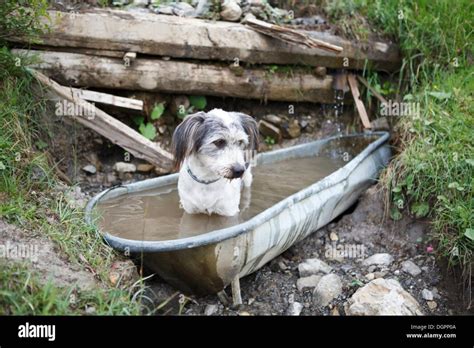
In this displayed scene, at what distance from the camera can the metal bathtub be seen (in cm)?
364

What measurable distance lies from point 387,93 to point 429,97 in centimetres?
105

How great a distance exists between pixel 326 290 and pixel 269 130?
2.97 meters

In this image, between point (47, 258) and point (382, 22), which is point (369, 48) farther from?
point (47, 258)

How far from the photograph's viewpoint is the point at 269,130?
266 inches

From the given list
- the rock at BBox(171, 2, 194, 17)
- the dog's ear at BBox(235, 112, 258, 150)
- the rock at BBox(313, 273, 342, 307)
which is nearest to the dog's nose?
the dog's ear at BBox(235, 112, 258, 150)

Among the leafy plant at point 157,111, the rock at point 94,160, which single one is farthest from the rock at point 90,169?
the leafy plant at point 157,111

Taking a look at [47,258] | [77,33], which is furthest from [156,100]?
[47,258]

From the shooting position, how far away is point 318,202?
4.77 meters

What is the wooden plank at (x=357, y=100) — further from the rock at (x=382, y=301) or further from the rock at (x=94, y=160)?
the rock at (x=94, y=160)

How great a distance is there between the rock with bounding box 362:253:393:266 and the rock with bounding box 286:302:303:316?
946 mm

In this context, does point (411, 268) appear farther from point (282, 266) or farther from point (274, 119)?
point (274, 119)

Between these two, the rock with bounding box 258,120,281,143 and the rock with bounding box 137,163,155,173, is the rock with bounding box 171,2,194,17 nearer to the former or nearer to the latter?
the rock with bounding box 258,120,281,143

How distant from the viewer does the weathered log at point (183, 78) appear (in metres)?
5.62

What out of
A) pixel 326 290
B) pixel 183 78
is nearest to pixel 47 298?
pixel 326 290
